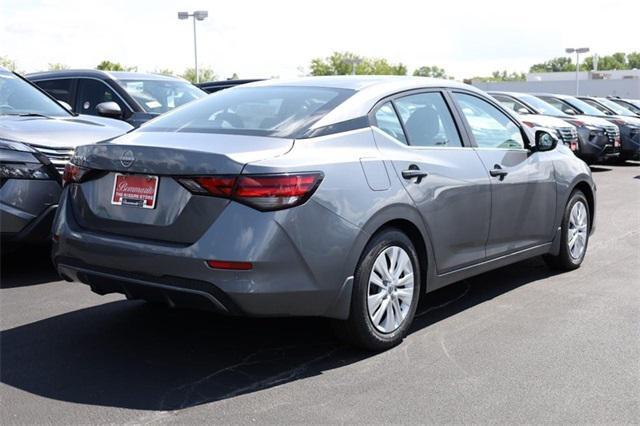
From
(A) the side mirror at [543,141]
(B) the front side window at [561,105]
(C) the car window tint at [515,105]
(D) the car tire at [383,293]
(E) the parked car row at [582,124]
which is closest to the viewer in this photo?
(D) the car tire at [383,293]

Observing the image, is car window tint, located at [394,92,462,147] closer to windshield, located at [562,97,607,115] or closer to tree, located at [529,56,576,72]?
windshield, located at [562,97,607,115]

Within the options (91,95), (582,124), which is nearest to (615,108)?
(582,124)

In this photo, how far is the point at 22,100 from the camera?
744cm

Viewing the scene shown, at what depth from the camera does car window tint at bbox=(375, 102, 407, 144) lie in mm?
4826

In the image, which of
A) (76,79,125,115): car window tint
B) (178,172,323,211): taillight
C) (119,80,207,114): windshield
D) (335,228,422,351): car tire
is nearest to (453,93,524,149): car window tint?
(335,228,422,351): car tire

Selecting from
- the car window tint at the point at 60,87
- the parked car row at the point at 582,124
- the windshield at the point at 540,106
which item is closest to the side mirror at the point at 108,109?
the car window tint at the point at 60,87

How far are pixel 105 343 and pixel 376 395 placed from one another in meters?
1.78

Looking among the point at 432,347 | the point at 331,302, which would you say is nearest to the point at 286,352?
the point at 331,302

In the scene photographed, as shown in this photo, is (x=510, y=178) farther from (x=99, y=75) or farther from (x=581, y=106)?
(x=581, y=106)

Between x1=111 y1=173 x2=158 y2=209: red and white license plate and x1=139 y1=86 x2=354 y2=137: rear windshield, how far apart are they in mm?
517

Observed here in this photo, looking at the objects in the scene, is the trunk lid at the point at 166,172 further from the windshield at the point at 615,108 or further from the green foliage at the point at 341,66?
the green foliage at the point at 341,66

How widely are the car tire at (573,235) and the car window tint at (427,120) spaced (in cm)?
170

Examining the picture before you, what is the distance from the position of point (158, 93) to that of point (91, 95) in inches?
32.8

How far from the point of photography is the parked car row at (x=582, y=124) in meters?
15.5
